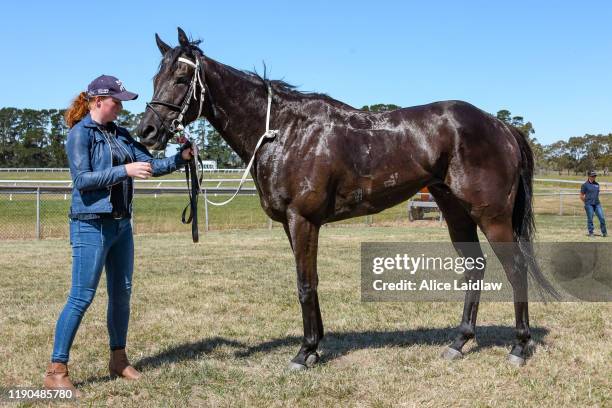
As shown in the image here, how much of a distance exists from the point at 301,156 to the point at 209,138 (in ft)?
4.91

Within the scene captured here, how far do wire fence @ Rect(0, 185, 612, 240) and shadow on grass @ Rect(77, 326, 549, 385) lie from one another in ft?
32.8

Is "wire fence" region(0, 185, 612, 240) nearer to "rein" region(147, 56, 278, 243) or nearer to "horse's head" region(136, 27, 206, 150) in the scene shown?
"rein" region(147, 56, 278, 243)

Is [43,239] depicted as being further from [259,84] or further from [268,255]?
[259,84]

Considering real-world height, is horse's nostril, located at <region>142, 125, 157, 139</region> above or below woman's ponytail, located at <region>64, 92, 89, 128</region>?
below

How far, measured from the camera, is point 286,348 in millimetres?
5324

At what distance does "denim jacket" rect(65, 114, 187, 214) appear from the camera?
377 centimetres

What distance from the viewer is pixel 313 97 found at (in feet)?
16.0

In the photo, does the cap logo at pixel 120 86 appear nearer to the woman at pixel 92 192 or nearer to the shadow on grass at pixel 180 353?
the woman at pixel 92 192

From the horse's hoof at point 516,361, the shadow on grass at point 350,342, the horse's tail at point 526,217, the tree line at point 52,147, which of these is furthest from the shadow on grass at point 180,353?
the tree line at point 52,147

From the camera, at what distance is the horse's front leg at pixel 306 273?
179 inches

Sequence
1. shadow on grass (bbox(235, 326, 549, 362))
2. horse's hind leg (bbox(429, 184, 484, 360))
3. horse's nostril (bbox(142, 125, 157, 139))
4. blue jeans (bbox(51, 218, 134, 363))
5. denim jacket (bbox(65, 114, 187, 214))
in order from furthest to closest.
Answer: shadow on grass (bbox(235, 326, 549, 362))
horse's hind leg (bbox(429, 184, 484, 360))
horse's nostril (bbox(142, 125, 157, 139))
blue jeans (bbox(51, 218, 134, 363))
denim jacket (bbox(65, 114, 187, 214))

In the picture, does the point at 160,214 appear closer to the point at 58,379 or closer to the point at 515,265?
the point at 58,379

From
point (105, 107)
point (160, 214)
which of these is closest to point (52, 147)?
point (160, 214)

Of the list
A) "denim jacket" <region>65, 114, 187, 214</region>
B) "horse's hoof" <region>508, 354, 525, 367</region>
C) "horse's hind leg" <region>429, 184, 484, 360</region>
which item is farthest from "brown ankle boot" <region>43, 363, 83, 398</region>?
"horse's hoof" <region>508, 354, 525, 367</region>
